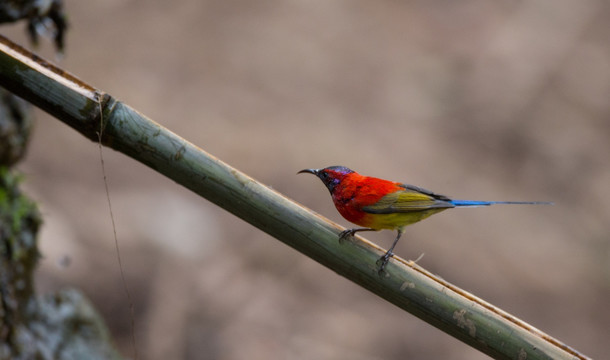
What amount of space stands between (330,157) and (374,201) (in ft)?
18.5

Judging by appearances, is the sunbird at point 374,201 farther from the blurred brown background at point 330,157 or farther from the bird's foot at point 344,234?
the blurred brown background at point 330,157

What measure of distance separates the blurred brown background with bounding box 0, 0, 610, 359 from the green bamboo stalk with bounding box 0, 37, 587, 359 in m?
2.81

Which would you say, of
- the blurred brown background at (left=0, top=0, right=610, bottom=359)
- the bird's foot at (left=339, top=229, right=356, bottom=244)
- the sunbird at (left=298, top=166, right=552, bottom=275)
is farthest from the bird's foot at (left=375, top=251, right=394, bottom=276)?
the blurred brown background at (left=0, top=0, right=610, bottom=359)

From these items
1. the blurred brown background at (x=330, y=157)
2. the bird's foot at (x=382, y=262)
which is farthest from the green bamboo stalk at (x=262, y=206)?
the blurred brown background at (x=330, y=157)

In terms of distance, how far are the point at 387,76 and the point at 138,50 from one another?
12.8ft

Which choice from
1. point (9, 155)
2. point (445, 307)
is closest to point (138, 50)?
point (9, 155)

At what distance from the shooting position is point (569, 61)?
11219 millimetres

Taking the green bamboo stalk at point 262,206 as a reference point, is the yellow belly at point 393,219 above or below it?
above

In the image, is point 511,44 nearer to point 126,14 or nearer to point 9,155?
point 126,14

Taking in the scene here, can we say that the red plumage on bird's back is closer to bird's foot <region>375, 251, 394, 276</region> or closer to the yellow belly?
the yellow belly

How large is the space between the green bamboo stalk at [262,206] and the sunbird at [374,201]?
0.57m

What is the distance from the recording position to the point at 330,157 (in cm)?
847

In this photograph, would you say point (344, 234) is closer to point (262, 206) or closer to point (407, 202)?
point (262, 206)

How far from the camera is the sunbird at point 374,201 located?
9.29ft
